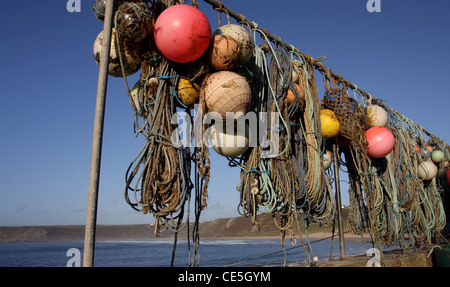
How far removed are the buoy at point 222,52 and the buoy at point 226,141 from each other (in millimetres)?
665

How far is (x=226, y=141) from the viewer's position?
3.50 metres

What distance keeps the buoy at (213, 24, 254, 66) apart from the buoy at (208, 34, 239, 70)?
65 mm

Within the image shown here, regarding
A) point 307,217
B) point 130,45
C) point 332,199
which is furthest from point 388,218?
point 130,45

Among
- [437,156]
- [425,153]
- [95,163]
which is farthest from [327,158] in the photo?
[437,156]

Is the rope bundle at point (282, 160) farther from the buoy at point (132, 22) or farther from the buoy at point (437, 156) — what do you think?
the buoy at point (437, 156)

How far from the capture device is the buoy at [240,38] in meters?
3.28

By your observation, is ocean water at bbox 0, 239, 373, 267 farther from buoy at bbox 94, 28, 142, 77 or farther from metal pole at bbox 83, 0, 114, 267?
buoy at bbox 94, 28, 142, 77

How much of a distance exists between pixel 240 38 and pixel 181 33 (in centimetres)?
73

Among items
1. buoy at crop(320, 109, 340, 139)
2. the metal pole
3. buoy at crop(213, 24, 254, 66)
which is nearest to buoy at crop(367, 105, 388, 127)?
buoy at crop(320, 109, 340, 139)

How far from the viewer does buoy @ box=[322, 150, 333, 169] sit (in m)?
5.40

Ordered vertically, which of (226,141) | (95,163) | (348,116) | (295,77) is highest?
(295,77)

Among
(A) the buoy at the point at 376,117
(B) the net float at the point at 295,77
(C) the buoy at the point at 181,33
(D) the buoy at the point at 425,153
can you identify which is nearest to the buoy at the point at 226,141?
(C) the buoy at the point at 181,33

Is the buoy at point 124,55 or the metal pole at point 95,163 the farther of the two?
the buoy at point 124,55

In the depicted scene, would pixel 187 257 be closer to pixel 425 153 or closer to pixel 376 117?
pixel 425 153
